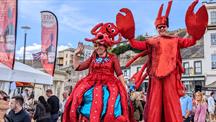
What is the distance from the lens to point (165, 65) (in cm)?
449

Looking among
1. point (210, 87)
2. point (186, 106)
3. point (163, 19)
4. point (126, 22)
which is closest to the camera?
point (126, 22)

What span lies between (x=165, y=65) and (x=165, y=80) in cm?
19

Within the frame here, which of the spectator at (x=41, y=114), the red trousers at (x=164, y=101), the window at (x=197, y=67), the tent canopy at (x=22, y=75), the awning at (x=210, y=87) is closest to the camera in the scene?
the red trousers at (x=164, y=101)

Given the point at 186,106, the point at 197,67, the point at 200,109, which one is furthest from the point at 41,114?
the point at 197,67

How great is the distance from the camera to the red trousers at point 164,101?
14.5ft

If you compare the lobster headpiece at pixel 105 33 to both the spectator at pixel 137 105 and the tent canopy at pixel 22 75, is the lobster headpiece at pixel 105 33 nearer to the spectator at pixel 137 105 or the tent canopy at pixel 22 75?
the spectator at pixel 137 105

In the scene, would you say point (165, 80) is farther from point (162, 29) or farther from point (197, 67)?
point (197, 67)

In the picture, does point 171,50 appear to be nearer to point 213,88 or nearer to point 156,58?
point 156,58

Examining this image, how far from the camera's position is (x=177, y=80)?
4.56 m

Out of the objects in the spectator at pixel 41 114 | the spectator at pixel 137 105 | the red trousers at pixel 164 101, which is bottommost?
the spectator at pixel 41 114

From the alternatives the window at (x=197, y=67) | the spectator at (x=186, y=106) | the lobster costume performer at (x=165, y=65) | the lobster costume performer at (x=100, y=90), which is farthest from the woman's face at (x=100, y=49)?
the window at (x=197, y=67)

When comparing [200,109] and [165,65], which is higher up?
[165,65]

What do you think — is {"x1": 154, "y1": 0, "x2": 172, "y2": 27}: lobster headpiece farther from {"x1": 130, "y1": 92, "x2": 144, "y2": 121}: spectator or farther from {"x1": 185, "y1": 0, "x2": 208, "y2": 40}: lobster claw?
{"x1": 130, "y1": 92, "x2": 144, "y2": 121}: spectator

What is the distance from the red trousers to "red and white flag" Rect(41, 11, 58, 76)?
960 centimetres
